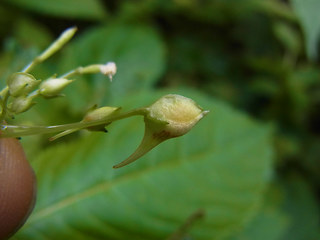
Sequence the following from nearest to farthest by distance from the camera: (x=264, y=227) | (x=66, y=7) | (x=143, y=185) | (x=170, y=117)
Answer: (x=170, y=117) → (x=143, y=185) → (x=264, y=227) → (x=66, y=7)

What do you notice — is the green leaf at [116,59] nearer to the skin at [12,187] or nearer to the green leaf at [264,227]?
the green leaf at [264,227]

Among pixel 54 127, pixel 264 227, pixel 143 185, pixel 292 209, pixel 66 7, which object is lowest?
pixel 292 209

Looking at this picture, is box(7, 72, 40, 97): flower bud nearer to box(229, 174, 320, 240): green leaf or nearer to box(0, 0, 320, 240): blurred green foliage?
box(0, 0, 320, 240): blurred green foliage

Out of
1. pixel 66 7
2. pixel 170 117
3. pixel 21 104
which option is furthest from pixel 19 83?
pixel 66 7

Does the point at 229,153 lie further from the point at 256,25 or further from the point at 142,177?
the point at 256,25

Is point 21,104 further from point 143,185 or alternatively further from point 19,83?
point 143,185

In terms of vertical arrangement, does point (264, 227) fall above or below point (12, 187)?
below

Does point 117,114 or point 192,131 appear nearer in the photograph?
point 117,114
